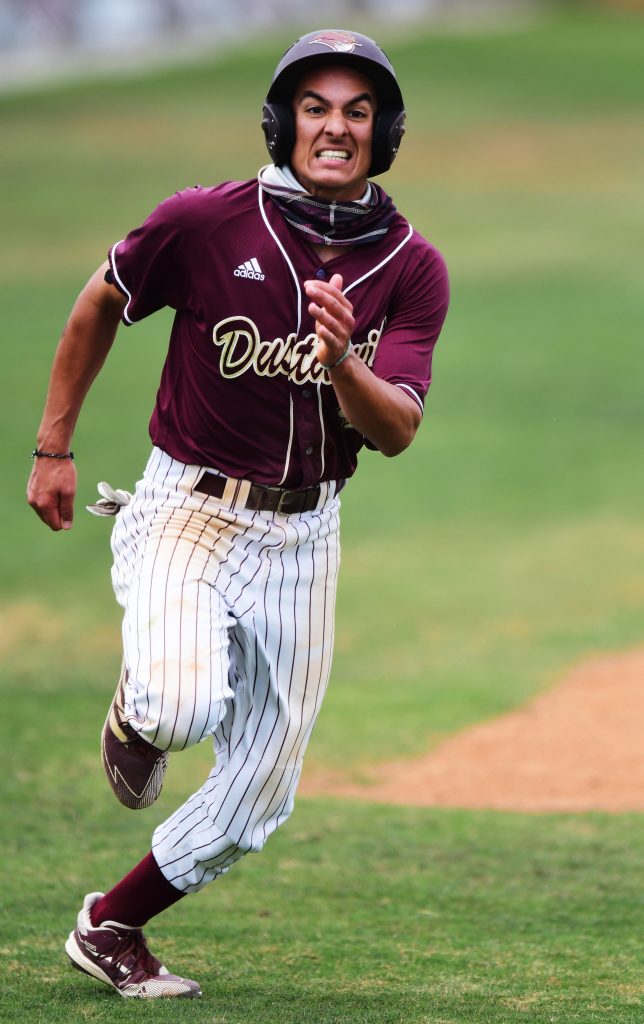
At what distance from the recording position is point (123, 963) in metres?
4.37

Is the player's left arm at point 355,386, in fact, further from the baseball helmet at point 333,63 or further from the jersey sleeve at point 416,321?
the baseball helmet at point 333,63

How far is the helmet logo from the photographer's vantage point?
13.7ft

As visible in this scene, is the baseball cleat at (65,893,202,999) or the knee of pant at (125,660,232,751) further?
the baseball cleat at (65,893,202,999)

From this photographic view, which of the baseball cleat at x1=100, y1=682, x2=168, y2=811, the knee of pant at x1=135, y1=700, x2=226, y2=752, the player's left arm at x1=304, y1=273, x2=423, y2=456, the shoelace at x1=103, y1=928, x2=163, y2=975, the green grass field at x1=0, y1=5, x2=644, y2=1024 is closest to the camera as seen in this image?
the player's left arm at x1=304, y1=273, x2=423, y2=456

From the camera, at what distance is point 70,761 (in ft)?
23.6

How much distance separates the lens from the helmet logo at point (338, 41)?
13.7 feet

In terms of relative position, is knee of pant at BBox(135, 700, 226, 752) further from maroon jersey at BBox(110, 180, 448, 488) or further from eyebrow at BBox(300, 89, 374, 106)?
eyebrow at BBox(300, 89, 374, 106)

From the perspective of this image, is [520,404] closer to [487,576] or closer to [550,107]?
[487,576]

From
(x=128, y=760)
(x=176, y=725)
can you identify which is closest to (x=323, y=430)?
(x=176, y=725)

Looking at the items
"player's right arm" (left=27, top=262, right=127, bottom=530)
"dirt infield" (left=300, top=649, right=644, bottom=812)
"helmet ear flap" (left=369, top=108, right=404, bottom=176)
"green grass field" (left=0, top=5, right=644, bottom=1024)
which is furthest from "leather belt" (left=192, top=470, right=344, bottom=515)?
"dirt infield" (left=300, top=649, right=644, bottom=812)

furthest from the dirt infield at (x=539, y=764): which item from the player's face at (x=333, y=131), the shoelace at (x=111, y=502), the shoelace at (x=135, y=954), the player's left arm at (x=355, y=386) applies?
the player's face at (x=333, y=131)

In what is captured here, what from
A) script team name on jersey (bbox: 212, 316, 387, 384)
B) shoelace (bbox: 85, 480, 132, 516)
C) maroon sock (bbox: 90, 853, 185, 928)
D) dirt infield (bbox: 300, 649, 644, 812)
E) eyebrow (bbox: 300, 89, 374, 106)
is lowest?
maroon sock (bbox: 90, 853, 185, 928)

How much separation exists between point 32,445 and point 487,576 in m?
4.49

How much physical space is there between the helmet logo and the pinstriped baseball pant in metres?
1.16
